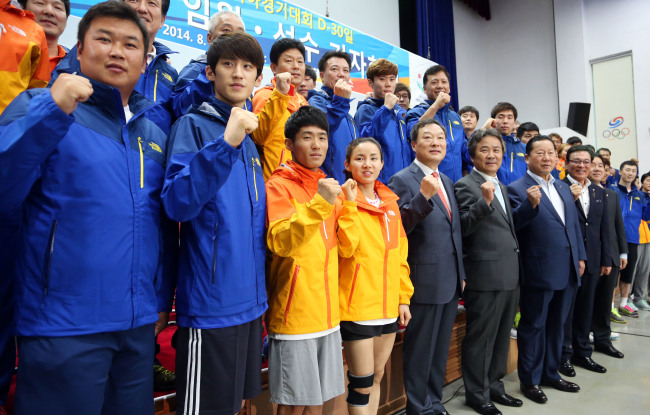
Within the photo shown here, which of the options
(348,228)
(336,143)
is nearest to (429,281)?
(348,228)

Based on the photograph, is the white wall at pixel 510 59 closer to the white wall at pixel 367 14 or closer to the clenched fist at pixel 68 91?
the white wall at pixel 367 14

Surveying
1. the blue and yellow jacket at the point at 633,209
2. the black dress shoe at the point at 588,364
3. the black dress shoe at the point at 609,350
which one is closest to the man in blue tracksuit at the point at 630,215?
the blue and yellow jacket at the point at 633,209

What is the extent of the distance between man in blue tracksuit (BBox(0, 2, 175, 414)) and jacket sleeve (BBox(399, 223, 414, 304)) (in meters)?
1.10

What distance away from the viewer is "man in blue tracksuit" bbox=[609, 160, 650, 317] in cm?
463

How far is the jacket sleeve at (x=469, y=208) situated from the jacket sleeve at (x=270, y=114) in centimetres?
105

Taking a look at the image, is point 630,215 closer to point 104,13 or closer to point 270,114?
point 270,114

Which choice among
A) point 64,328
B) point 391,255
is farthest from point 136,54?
point 391,255

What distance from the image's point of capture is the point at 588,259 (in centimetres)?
309

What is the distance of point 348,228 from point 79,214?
3.08ft

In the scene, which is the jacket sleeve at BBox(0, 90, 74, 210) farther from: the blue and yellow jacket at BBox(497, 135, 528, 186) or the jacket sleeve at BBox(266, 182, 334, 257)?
the blue and yellow jacket at BBox(497, 135, 528, 186)

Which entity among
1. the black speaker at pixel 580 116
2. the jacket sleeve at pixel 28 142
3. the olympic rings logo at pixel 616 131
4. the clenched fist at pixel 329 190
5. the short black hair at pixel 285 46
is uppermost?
the black speaker at pixel 580 116

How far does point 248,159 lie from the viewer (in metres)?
1.37

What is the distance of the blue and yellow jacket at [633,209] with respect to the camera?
4.84 m

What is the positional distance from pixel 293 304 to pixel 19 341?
2.52 ft
